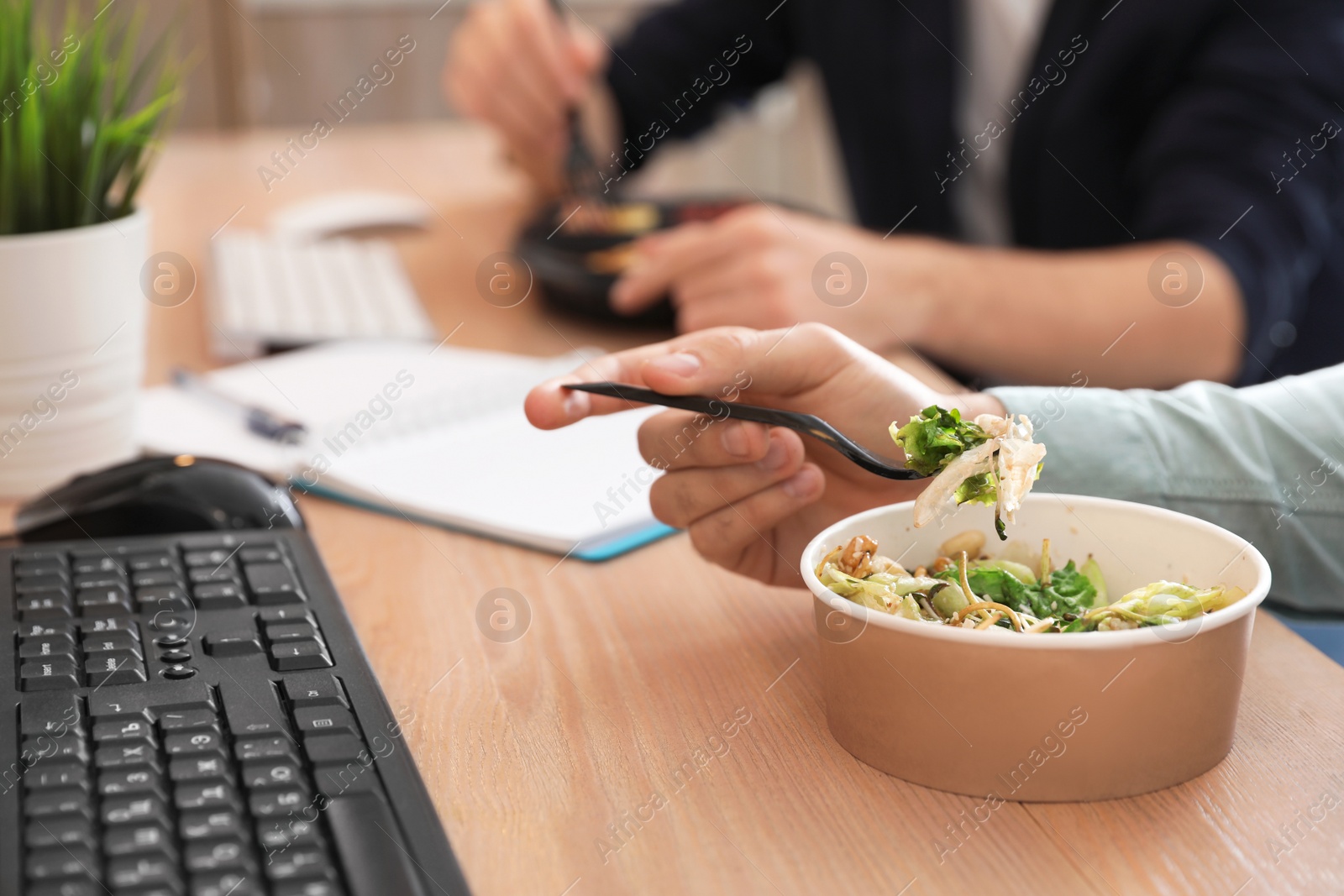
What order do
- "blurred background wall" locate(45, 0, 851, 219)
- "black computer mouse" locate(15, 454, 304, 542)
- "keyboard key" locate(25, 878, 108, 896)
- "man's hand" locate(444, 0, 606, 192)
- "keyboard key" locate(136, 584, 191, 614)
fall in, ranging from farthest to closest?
"blurred background wall" locate(45, 0, 851, 219)
"man's hand" locate(444, 0, 606, 192)
"black computer mouse" locate(15, 454, 304, 542)
"keyboard key" locate(136, 584, 191, 614)
"keyboard key" locate(25, 878, 108, 896)

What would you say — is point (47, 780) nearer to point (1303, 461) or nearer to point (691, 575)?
point (691, 575)

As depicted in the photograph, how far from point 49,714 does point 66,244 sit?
0.38 m

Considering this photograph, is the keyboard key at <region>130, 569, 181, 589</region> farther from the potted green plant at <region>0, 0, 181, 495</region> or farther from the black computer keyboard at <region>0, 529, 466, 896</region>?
the potted green plant at <region>0, 0, 181, 495</region>

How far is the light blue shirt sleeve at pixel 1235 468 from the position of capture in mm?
618

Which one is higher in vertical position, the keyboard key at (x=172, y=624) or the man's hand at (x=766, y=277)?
the keyboard key at (x=172, y=624)

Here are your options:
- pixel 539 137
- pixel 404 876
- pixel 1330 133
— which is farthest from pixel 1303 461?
pixel 539 137

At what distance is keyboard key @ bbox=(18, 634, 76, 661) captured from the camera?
1.67 ft

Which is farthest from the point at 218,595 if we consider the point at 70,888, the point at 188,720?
the point at 70,888

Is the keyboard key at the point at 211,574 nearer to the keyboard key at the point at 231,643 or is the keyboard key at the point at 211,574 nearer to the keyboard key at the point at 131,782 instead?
the keyboard key at the point at 231,643

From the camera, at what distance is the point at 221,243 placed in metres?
1.39

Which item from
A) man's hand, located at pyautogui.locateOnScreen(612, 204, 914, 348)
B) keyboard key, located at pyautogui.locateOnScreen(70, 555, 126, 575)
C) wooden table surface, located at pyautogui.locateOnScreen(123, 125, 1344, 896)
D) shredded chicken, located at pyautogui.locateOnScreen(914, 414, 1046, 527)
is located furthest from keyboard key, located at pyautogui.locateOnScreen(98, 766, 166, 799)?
man's hand, located at pyautogui.locateOnScreen(612, 204, 914, 348)

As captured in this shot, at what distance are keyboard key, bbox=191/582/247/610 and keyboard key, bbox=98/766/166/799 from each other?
0.16 metres

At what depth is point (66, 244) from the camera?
2.43 feet

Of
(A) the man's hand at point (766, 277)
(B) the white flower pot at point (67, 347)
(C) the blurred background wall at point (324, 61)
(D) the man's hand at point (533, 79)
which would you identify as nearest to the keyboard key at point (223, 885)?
(B) the white flower pot at point (67, 347)
